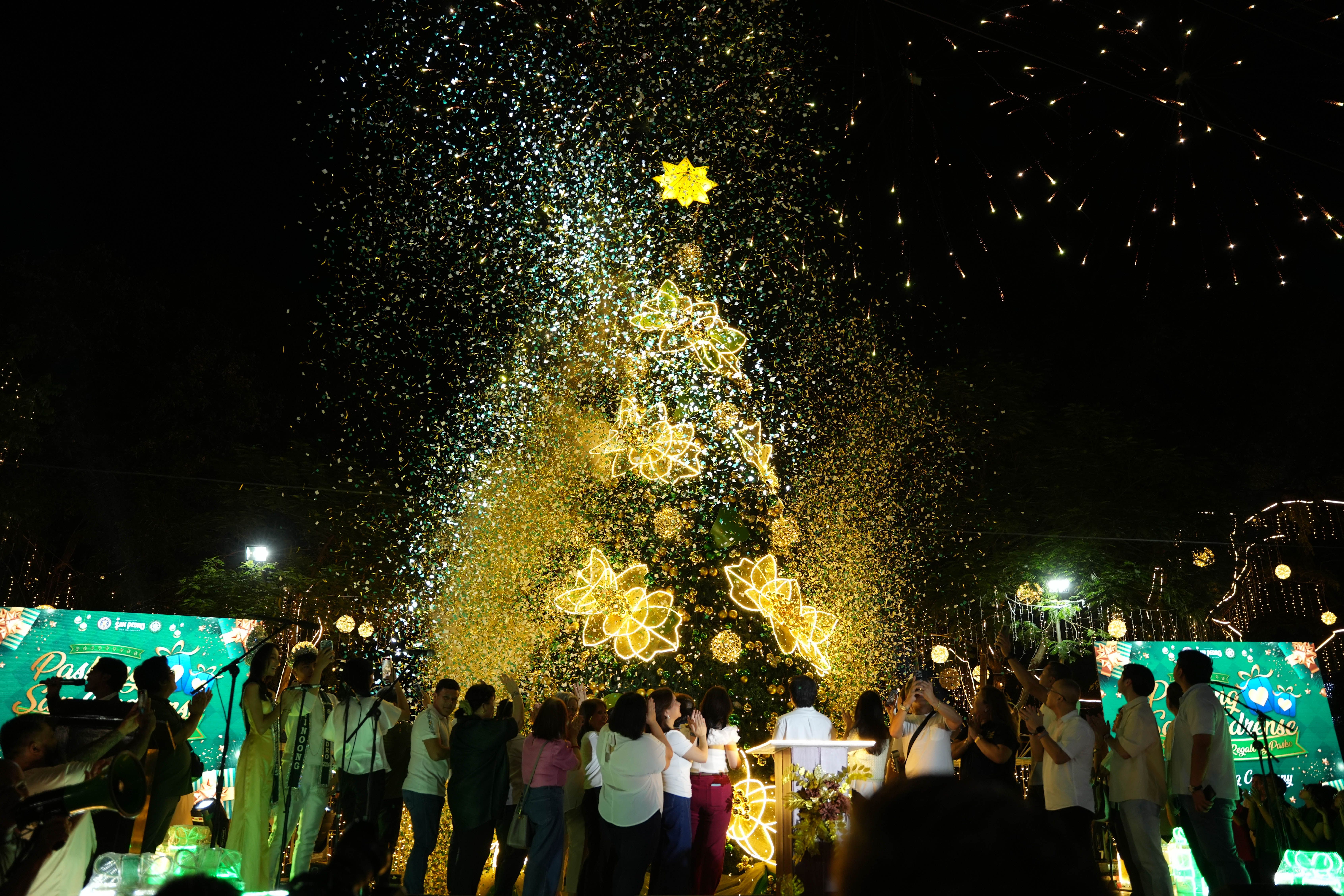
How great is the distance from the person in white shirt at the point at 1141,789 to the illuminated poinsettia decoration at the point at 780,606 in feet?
13.0

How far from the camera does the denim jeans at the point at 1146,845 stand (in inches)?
222

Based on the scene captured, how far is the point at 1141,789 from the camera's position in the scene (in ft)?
19.0

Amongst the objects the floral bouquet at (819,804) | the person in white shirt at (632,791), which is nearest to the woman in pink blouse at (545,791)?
the person in white shirt at (632,791)

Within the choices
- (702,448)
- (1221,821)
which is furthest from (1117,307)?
(1221,821)

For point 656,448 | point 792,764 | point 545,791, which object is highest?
point 656,448

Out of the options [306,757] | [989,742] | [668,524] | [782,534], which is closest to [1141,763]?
[989,742]

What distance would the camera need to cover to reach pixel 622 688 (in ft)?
31.3

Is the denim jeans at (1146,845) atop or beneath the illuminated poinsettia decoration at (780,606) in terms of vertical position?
beneath

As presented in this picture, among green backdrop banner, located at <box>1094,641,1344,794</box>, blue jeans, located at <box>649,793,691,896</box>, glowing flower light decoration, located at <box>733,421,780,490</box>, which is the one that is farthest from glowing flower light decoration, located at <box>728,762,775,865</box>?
glowing flower light decoration, located at <box>733,421,780,490</box>

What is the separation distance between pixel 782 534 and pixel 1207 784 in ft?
16.1

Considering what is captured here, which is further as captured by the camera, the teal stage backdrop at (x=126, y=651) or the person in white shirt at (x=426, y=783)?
the teal stage backdrop at (x=126, y=651)

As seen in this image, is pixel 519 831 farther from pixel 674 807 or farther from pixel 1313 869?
pixel 1313 869

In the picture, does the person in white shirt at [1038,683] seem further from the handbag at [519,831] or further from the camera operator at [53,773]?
the camera operator at [53,773]

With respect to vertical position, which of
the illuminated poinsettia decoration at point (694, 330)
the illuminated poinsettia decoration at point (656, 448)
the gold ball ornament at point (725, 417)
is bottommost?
the illuminated poinsettia decoration at point (656, 448)
